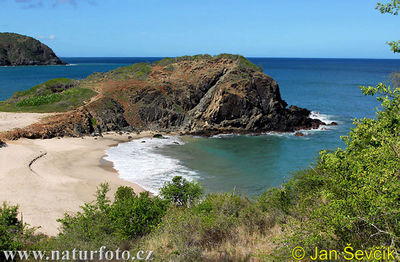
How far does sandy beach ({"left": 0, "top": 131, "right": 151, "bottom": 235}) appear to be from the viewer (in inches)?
904

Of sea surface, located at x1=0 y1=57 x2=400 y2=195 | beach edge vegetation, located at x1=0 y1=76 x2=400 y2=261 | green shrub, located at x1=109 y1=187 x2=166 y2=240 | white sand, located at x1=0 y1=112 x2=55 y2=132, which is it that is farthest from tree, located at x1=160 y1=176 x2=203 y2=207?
white sand, located at x1=0 y1=112 x2=55 y2=132

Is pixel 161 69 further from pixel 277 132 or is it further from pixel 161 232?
pixel 161 232

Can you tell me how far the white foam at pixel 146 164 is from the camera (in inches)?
1268

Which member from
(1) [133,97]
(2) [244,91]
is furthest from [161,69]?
(2) [244,91]

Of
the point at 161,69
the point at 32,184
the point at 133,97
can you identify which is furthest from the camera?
the point at 161,69

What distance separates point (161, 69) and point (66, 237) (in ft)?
194

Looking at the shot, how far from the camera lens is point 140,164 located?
123ft

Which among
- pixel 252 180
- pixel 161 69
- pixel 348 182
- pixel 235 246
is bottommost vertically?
pixel 252 180

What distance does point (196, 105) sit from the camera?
203 feet

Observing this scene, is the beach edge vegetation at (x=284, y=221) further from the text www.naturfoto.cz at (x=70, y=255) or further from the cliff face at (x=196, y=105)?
the cliff face at (x=196, y=105)

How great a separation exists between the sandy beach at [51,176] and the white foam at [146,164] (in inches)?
51.7

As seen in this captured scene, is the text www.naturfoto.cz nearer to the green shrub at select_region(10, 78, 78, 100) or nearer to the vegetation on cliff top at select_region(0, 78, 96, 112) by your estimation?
the vegetation on cliff top at select_region(0, 78, 96, 112)

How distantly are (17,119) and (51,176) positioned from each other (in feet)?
77.7

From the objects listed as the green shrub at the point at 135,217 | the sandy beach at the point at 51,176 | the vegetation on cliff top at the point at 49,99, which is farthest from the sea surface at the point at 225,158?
the vegetation on cliff top at the point at 49,99
